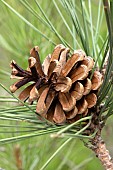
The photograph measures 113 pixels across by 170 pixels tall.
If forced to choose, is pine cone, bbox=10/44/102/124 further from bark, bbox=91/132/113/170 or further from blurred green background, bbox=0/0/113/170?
blurred green background, bbox=0/0/113/170

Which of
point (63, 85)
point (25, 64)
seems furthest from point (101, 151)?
point (25, 64)

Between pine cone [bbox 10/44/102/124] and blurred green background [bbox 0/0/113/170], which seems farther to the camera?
blurred green background [bbox 0/0/113/170]

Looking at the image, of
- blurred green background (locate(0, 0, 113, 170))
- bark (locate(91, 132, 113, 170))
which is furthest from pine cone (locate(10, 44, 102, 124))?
blurred green background (locate(0, 0, 113, 170))

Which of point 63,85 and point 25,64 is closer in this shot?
point 63,85

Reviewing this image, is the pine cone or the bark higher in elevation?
the pine cone

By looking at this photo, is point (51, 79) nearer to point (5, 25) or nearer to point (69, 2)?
point (69, 2)

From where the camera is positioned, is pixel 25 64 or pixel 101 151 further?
pixel 25 64

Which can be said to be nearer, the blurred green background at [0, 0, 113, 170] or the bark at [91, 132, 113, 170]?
the bark at [91, 132, 113, 170]

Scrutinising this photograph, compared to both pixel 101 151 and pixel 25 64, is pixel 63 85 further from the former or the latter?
pixel 25 64

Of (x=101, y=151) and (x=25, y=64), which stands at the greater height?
(x=25, y=64)
